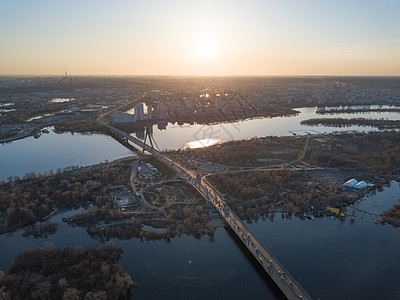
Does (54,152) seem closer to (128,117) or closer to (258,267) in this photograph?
(128,117)

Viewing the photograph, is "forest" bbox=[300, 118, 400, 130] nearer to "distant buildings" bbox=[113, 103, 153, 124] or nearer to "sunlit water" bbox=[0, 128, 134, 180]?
"distant buildings" bbox=[113, 103, 153, 124]

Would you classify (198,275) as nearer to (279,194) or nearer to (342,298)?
(342,298)

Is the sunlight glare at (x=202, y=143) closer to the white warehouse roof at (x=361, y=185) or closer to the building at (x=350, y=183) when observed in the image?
the building at (x=350, y=183)

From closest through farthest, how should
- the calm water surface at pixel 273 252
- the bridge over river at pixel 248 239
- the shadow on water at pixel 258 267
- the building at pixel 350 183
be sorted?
the bridge over river at pixel 248 239 → the shadow on water at pixel 258 267 → the calm water surface at pixel 273 252 → the building at pixel 350 183

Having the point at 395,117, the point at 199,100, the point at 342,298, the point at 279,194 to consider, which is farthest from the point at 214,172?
the point at 395,117

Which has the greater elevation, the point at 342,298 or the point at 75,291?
the point at 75,291

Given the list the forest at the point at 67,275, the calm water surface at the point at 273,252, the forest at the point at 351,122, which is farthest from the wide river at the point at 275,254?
the forest at the point at 351,122

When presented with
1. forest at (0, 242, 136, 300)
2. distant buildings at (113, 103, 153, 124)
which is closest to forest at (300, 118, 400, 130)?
distant buildings at (113, 103, 153, 124)

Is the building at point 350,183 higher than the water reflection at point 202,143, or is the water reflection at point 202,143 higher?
the water reflection at point 202,143
